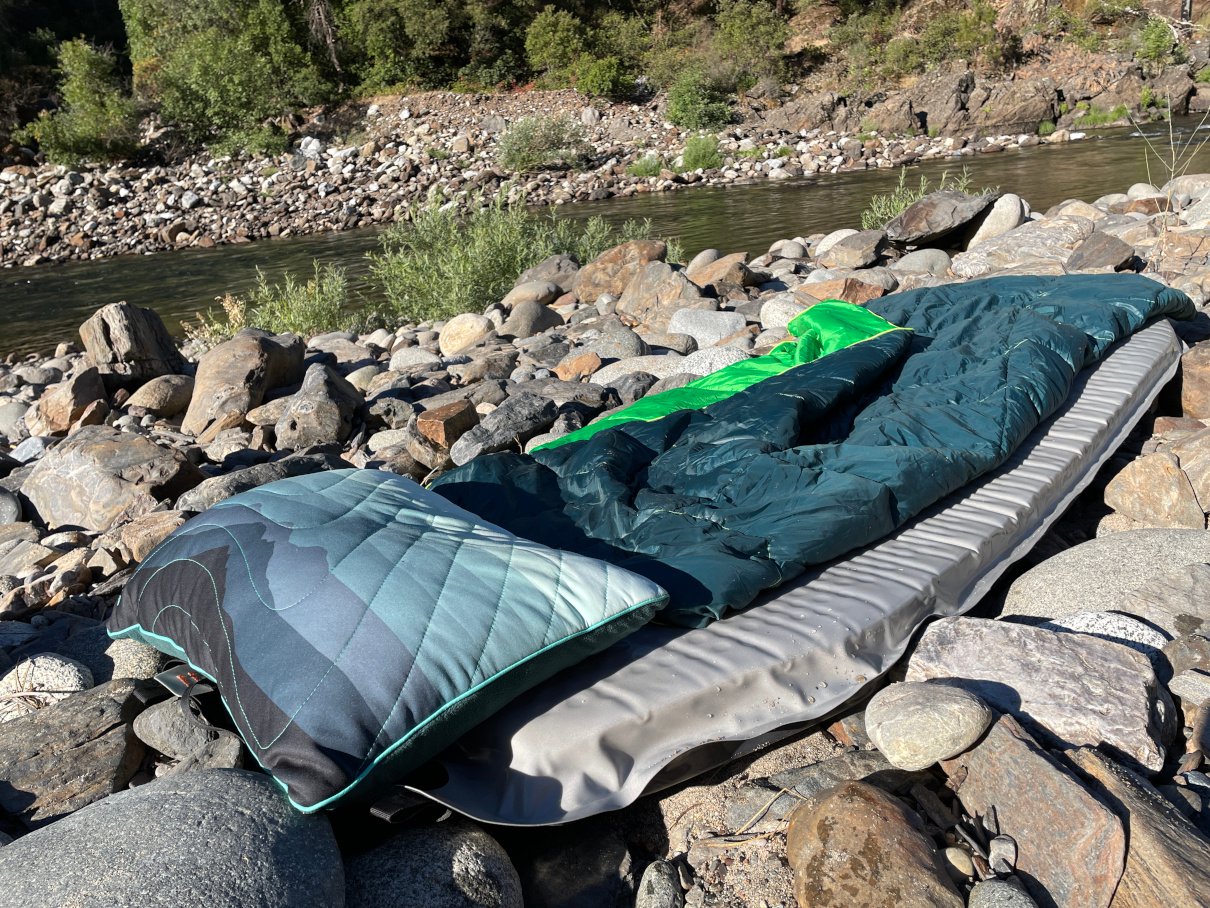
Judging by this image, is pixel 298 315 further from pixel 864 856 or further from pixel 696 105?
pixel 696 105

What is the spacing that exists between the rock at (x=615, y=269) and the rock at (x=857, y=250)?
1603 mm

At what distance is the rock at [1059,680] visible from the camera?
6.35ft

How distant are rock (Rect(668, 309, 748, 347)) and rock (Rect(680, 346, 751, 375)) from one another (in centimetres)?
88

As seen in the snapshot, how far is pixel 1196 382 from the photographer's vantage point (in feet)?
12.6

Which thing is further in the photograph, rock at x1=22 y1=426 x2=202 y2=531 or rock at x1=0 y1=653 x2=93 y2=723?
rock at x1=22 y1=426 x2=202 y2=531

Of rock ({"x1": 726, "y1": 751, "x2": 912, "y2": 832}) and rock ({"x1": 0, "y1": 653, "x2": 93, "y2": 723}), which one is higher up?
rock ({"x1": 0, "y1": 653, "x2": 93, "y2": 723})

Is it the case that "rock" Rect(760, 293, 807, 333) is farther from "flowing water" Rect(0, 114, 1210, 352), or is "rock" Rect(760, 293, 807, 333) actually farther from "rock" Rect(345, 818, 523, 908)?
"rock" Rect(345, 818, 523, 908)

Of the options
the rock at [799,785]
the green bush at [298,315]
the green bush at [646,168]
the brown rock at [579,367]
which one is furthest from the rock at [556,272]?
the green bush at [646,168]

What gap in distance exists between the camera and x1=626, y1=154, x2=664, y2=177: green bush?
742 inches

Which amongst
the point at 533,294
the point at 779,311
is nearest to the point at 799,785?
the point at 779,311

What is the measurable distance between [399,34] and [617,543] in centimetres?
2735

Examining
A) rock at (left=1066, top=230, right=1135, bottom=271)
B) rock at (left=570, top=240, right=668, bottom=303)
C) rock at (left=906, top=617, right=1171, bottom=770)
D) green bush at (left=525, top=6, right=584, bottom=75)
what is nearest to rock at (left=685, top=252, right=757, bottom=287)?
rock at (left=570, top=240, right=668, bottom=303)

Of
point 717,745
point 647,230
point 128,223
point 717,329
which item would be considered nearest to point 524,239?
point 647,230

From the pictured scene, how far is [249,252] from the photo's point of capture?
15539 millimetres
